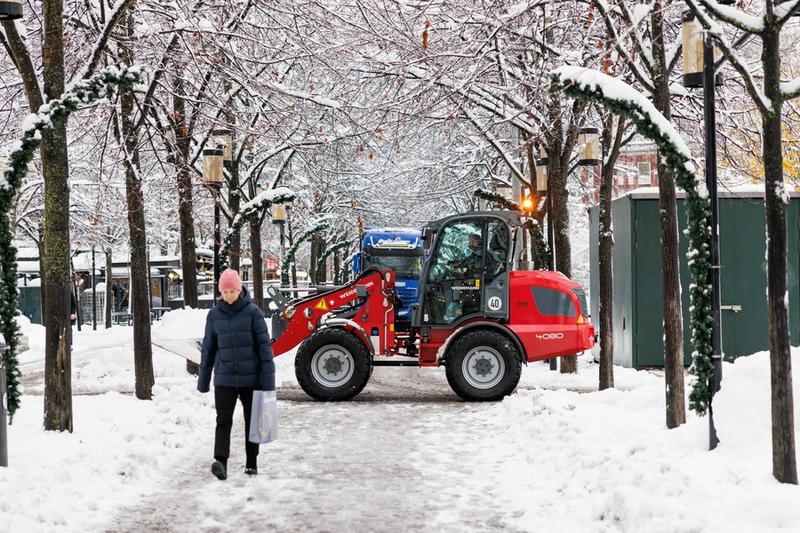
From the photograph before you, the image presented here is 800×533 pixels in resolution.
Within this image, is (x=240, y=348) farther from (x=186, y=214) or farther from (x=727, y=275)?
(x=727, y=275)

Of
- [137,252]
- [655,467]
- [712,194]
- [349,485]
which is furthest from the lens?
[137,252]

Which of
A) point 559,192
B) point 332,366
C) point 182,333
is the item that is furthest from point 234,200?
point 559,192

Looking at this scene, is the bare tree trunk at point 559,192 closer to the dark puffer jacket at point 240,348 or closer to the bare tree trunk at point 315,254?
the dark puffer jacket at point 240,348

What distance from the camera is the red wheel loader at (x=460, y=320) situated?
1398cm

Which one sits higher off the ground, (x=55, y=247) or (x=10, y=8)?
(x=10, y=8)

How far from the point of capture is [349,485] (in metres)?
7.95

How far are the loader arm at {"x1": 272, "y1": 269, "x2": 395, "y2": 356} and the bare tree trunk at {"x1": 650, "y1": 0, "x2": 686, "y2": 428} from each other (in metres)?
6.08

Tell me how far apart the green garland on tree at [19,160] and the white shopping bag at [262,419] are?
2.69 meters

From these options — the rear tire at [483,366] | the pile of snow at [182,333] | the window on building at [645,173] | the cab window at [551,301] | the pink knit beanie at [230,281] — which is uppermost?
the window on building at [645,173]

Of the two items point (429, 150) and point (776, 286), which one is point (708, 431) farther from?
point (429, 150)

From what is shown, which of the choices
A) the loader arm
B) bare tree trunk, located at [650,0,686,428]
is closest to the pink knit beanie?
bare tree trunk, located at [650,0,686,428]

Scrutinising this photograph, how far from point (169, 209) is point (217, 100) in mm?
23841

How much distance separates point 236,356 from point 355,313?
6366 mm

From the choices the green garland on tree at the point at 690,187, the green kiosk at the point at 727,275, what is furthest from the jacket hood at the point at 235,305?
the green kiosk at the point at 727,275
